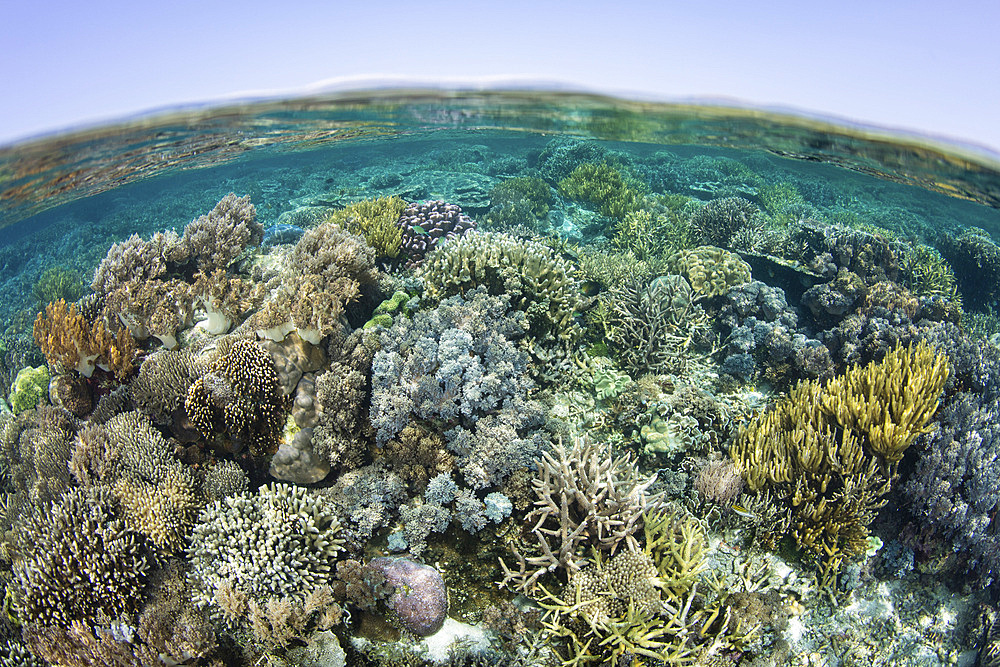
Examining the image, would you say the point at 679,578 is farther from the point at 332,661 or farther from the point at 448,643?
the point at 332,661

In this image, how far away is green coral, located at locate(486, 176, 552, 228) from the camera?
12.9 m

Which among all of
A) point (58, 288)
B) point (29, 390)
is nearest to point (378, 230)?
point (29, 390)

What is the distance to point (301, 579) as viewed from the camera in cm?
446

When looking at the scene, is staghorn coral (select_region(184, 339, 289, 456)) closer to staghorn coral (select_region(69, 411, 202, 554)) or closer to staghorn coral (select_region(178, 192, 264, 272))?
staghorn coral (select_region(69, 411, 202, 554))

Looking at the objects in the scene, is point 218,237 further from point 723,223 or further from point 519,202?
point 723,223

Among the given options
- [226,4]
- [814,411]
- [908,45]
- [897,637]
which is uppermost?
[226,4]

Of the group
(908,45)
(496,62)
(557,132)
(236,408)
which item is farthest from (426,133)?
(236,408)

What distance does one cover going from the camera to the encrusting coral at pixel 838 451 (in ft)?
16.7

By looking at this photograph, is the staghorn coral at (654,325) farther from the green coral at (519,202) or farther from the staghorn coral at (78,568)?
the staghorn coral at (78,568)

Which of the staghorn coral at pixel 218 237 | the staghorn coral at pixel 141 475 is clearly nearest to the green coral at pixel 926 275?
the staghorn coral at pixel 141 475

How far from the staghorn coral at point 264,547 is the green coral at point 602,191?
1144 centimetres

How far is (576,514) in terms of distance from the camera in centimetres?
475

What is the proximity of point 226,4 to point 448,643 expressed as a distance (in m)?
12.0

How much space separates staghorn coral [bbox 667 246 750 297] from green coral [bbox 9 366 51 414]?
12292 mm
